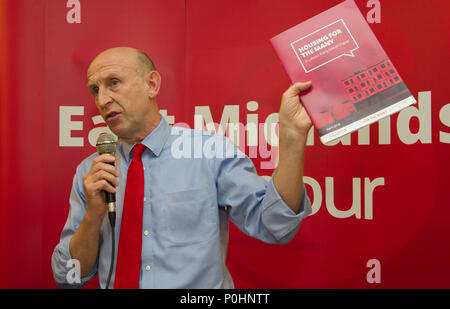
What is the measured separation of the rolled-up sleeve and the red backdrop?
652 millimetres

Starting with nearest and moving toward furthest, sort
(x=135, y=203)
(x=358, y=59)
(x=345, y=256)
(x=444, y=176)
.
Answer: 1. (x=358, y=59)
2. (x=135, y=203)
3. (x=444, y=176)
4. (x=345, y=256)

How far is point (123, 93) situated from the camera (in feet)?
4.81

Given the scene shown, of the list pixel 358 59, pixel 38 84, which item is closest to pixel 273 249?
pixel 358 59

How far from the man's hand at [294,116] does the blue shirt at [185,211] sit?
0.67 ft

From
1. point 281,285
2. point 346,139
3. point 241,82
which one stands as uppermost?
point 241,82

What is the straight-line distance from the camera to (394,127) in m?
1.91

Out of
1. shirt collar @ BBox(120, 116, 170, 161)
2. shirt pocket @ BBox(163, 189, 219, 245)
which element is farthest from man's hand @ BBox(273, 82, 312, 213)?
shirt collar @ BBox(120, 116, 170, 161)

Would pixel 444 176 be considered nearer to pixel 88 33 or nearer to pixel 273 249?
pixel 273 249

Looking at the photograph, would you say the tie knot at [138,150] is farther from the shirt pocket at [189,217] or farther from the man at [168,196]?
the shirt pocket at [189,217]

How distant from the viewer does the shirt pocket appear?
138cm

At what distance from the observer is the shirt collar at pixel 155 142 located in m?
1.45

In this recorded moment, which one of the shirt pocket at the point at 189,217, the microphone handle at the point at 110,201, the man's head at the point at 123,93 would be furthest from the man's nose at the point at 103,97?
the shirt pocket at the point at 189,217

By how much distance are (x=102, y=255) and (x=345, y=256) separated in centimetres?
114

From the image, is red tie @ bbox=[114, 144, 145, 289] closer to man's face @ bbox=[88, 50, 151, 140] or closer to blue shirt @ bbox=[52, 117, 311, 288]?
blue shirt @ bbox=[52, 117, 311, 288]
